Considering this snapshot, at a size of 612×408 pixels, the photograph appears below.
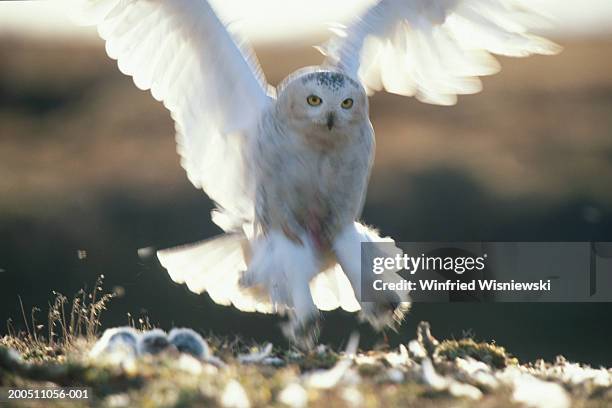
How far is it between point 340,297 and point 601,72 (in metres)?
9.13

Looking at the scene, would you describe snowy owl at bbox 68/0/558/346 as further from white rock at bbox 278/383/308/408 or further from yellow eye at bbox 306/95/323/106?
white rock at bbox 278/383/308/408

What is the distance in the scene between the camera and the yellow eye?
5668 mm

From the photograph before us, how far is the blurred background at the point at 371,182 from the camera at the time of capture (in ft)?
34.6

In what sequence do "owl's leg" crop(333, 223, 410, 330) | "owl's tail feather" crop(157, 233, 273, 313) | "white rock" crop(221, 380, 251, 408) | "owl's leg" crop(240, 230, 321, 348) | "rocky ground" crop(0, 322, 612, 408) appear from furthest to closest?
"owl's tail feather" crop(157, 233, 273, 313)
"owl's leg" crop(333, 223, 410, 330)
"owl's leg" crop(240, 230, 321, 348)
"rocky ground" crop(0, 322, 612, 408)
"white rock" crop(221, 380, 251, 408)

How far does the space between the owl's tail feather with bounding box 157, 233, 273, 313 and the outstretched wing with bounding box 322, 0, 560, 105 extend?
1.26m

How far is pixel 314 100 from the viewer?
18.6 ft

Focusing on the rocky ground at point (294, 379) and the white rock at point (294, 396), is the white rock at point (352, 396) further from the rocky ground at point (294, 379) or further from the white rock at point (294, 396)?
the white rock at point (294, 396)

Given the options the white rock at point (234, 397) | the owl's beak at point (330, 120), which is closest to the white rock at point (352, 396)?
the white rock at point (234, 397)

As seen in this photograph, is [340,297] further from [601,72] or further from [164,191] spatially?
[601,72]

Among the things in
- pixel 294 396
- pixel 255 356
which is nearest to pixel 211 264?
pixel 255 356

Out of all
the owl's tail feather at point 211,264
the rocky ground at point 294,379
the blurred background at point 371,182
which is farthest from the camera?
the blurred background at point 371,182

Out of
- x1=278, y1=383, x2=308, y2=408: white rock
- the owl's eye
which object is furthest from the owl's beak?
x1=278, y1=383, x2=308, y2=408: white rock

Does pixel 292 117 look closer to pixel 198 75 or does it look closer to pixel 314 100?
pixel 314 100

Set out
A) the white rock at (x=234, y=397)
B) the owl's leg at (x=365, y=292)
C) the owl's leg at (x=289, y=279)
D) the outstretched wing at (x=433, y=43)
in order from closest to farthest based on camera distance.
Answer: the white rock at (x=234, y=397) → the owl's leg at (x=289, y=279) → the owl's leg at (x=365, y=292) → the outstretched wing at (x=433, y=43)
